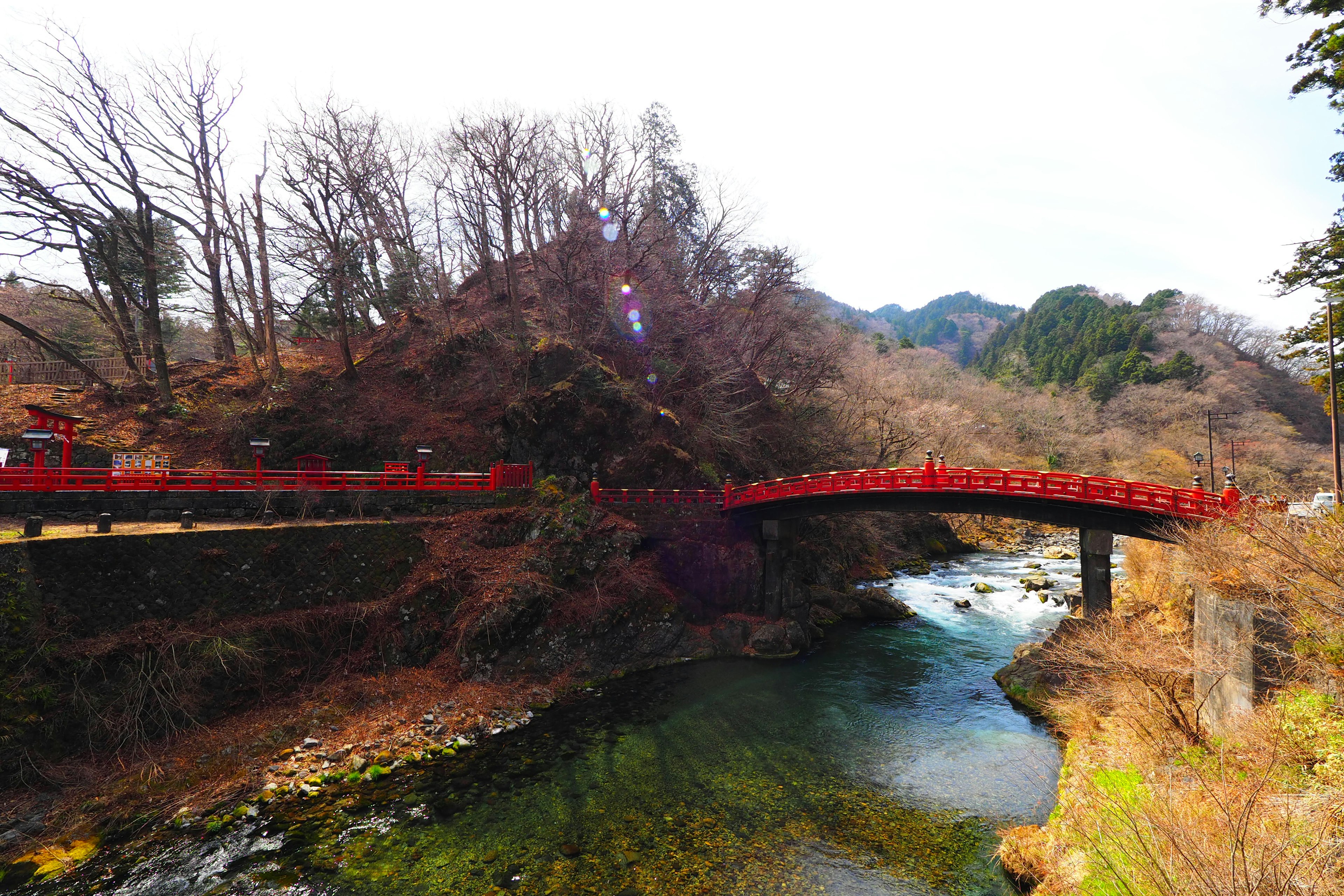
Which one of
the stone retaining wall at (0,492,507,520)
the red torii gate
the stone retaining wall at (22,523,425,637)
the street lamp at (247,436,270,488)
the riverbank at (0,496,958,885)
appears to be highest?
the red torii gate

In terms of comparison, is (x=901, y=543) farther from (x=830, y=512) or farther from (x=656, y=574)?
(x=656, y=574)

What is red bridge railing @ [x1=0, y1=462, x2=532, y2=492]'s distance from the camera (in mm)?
15125

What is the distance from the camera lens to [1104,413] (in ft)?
181

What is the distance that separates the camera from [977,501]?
19.6 m

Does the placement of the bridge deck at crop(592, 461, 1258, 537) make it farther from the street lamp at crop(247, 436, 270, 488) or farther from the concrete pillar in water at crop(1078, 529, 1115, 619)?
the street lamp at crop(247, 436, 270, 488)

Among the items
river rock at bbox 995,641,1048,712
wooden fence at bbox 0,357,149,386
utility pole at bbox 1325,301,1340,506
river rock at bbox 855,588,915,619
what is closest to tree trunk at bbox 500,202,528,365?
wooden fence at bbox 0,357,149,386

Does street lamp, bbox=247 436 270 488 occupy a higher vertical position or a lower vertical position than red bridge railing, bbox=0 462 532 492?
higher

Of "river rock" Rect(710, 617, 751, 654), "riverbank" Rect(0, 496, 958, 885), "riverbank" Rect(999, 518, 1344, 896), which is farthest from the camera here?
"river rock" Rect(710, 617, 751, 654)

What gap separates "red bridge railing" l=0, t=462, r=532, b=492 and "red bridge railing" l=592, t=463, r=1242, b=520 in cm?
405

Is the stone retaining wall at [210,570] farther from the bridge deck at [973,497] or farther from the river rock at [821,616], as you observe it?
the river rock at [821,616]

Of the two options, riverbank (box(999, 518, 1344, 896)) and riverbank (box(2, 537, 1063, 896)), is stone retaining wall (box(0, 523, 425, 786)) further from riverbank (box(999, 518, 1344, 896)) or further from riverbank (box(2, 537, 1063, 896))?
riverbank (box(999, 518, 1344, 896))

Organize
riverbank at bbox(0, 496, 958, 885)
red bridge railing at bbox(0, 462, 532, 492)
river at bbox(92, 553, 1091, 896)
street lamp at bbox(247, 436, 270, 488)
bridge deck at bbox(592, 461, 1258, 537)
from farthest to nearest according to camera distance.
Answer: street lamp at bbox(247, 436, 270, 488)
bridge deck at bbox(592, 461, 1258, 537)
red bridge railing at bbox(0, 462, 532, 492)
riverbank at bbox(0, 496, 958, 885)
river at bbox(92, 553, 1091, 896)

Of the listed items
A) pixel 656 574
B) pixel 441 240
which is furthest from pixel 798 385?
pixel 441 240

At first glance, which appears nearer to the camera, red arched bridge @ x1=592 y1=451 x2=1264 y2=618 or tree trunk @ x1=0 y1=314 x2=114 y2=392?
red arched bridge @ x1=592 y1=451 x2=1264 y2=618
